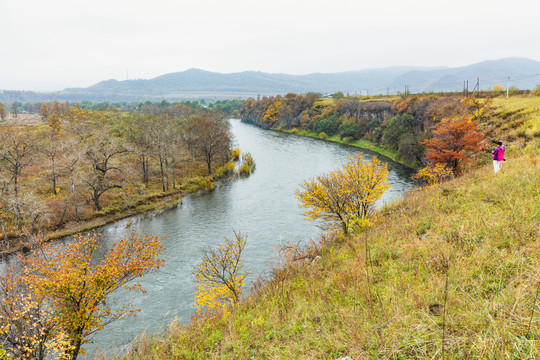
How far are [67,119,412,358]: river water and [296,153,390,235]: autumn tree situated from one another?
4.10m

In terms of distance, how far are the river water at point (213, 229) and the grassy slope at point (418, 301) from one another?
653 cm

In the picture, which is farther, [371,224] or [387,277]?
[371,224]

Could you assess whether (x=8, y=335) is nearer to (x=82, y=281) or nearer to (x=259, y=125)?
(x=82, y=281)

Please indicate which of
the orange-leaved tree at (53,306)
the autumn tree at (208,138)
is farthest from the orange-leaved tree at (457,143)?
the autumn tree at (208,138)

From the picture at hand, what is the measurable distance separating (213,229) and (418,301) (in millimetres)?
29155

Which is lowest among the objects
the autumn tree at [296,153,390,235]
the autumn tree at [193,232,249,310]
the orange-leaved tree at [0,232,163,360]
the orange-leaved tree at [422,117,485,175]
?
the autumn tree at [193,232,249,310]

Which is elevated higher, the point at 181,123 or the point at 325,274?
the point at 181,123

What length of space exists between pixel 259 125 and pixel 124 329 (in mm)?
133538

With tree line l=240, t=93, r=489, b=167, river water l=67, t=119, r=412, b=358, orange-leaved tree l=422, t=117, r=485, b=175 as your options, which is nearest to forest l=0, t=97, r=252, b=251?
river water l=67, t=119, r=412, b=358

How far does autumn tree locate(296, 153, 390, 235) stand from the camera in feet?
72.9

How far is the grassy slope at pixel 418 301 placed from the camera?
4762 millimetres

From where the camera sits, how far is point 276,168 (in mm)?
60625

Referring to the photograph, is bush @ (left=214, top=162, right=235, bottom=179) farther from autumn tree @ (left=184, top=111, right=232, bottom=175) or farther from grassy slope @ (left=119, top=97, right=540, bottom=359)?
grassy slope @ (left=119, top=97, right=540, bottom=359)

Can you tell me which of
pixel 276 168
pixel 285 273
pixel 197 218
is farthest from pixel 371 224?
pixel 276 168
